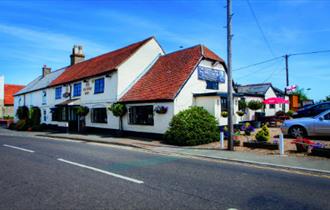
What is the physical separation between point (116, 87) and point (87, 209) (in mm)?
15975

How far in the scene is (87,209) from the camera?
179 inches

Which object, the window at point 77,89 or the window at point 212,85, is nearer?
the window at point 212,85

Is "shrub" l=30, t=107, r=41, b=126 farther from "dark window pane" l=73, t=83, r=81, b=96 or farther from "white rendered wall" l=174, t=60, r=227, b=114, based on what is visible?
"white rendered wall" l=174, t=60, r=227, b=114

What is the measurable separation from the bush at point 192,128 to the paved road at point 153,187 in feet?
17.7

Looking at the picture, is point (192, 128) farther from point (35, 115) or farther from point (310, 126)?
point (35, 115)

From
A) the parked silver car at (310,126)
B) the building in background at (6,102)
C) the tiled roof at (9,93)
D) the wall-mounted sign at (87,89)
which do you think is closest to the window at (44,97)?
the wall-mounted sign at (87,89)

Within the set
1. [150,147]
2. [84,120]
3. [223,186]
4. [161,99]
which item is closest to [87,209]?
[223,186]

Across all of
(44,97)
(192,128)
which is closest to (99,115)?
(192,128)

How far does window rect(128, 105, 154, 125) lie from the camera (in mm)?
17625

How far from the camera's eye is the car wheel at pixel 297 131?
529 inches

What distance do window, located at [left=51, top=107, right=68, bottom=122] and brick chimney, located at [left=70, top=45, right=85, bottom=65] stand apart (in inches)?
309

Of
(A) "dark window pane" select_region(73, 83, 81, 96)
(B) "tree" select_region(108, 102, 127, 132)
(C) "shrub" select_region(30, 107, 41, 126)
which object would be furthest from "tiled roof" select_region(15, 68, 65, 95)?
(B) "tree" select_region(108, 102, 127, 132)

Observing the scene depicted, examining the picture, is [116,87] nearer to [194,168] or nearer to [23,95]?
[194,168]

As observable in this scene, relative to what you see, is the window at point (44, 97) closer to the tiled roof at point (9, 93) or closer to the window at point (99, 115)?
the window at point (99, 115)
